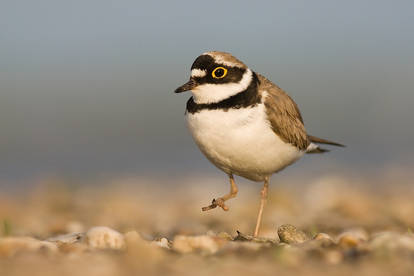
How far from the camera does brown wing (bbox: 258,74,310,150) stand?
5.32 m

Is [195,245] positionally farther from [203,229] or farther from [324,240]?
[203,229]

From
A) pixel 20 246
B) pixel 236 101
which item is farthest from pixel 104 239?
pixel 236 101

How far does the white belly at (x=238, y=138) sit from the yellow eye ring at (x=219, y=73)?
33cm

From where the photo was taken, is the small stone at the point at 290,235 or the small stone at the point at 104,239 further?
the small stone at the point at 290,235

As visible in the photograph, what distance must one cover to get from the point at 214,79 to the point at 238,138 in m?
0.53

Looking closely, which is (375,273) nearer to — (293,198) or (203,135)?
(203,135)

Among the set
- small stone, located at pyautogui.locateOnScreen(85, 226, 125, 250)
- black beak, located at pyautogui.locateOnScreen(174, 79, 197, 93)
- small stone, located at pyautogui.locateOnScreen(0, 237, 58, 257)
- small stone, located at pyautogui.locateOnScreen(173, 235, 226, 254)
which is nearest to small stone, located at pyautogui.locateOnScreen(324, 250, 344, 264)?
small stone, located at pyautogui.locateOnScreen(173, 235, 226, 254)

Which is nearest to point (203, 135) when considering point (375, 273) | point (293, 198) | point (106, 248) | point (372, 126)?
point (106, 248)

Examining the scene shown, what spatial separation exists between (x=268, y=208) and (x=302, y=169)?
7218mm

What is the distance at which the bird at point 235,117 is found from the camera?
5062 millimetres

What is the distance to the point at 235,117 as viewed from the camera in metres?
5.05

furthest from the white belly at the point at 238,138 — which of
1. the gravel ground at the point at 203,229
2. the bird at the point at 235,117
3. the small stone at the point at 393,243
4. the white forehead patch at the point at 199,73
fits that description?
the small stone at the point at 393,243

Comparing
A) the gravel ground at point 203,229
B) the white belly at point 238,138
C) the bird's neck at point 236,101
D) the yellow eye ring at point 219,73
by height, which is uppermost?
the yellow eye ring at point 219,73

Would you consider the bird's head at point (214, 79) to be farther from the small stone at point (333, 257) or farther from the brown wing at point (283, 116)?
the small stone at point (333, 257)
